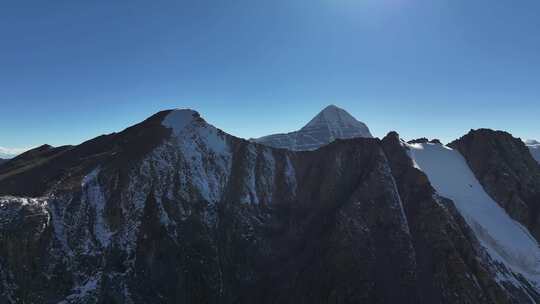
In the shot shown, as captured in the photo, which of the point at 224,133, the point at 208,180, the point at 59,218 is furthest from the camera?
the point at 224,133

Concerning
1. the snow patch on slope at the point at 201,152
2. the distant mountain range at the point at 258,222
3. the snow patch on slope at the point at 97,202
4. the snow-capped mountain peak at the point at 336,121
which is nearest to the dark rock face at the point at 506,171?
the distant mountain range at the point at 258,222

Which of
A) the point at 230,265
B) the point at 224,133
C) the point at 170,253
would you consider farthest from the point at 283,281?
the point at 224,133

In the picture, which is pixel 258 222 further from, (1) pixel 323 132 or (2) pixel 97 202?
(1) pixel 323 132

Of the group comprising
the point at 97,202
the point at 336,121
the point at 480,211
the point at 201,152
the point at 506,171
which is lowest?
the point at 480,211

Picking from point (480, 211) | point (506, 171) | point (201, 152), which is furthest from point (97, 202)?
point (506, 171)

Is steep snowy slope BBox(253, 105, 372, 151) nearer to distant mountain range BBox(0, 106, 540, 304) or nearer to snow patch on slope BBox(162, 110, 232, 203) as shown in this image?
distant mountain range BBox(0, 106, 540, 304)

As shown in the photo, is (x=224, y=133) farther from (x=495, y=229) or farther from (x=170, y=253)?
(x=495, y=229)
